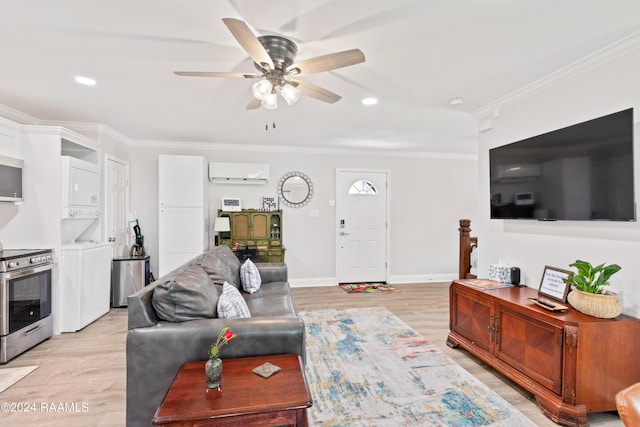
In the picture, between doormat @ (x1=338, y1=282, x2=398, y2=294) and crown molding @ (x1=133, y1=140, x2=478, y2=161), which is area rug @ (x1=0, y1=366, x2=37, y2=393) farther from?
doormat @ (x1=338, y1=282, x2=398, y2=294)

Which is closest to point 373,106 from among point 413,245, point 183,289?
point 183,289

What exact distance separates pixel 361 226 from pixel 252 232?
76.4 inches

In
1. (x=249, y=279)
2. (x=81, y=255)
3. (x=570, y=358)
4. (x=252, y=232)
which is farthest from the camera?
(x=252, y=232)

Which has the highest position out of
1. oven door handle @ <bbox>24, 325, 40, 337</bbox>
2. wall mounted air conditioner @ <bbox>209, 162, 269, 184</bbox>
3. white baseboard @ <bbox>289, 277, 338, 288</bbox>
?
wall mounted air conditioner @ <bbox>209, 162, 269, 184</bbox>

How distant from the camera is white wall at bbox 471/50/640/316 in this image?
2045mm

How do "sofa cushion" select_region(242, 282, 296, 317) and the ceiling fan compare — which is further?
"sofa cushion" select_region(242, 282, 296, 317)

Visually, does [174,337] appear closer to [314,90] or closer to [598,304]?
[314,90]

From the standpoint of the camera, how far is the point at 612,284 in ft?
7.04

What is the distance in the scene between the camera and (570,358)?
1912 mm

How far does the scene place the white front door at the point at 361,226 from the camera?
5613 millimetres

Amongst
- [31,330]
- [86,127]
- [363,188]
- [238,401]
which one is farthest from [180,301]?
[363,188]

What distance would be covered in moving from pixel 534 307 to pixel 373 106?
232cm

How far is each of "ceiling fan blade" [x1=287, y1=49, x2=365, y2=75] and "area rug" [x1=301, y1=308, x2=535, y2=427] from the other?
213cm

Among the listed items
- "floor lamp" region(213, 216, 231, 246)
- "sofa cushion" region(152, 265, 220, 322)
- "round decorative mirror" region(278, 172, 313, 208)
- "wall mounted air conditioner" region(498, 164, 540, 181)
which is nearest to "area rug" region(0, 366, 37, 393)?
"sofa cushion" region(152, 265, 220, 322)
